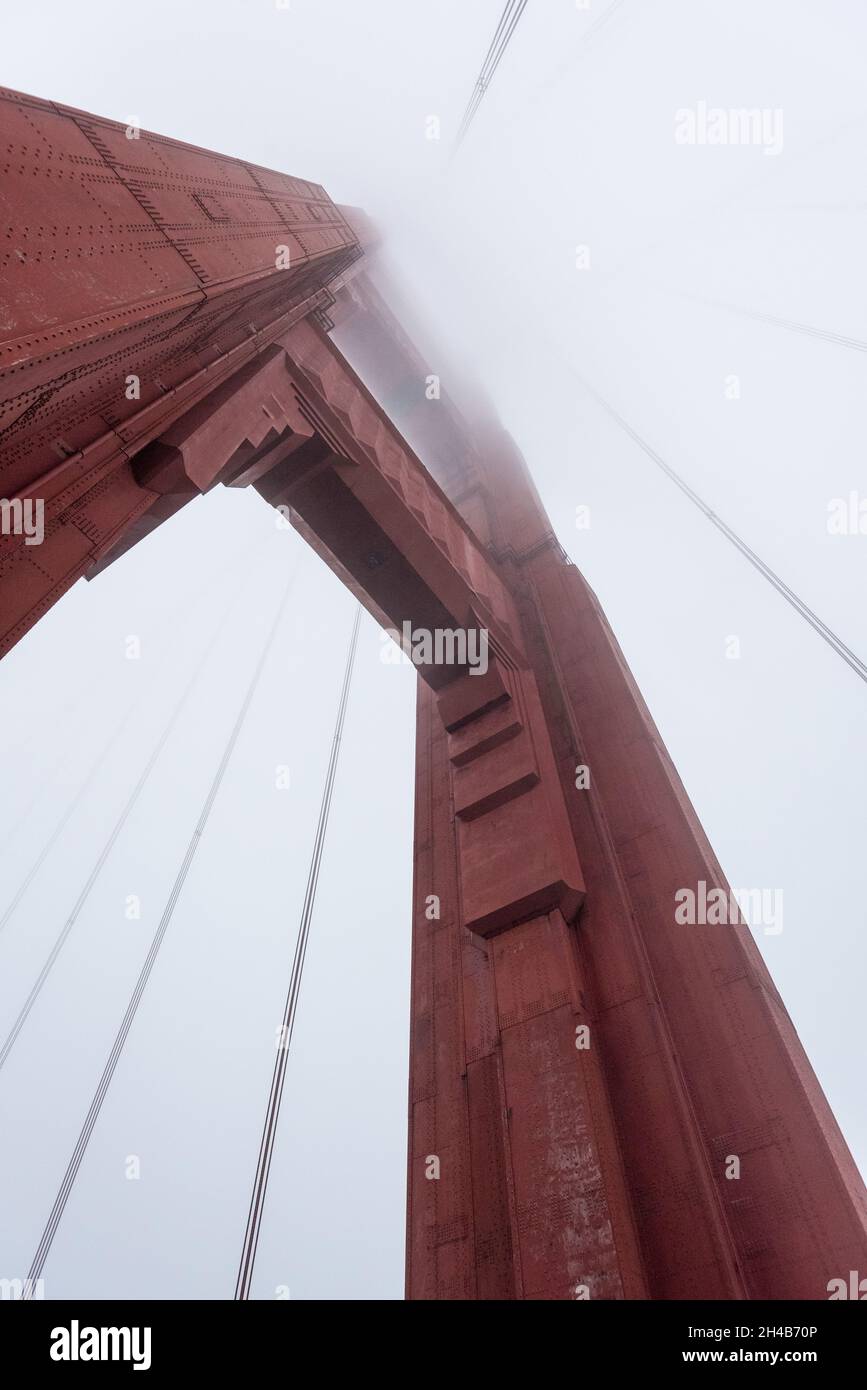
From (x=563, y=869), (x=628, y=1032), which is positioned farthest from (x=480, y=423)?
(x=628, y=1032)

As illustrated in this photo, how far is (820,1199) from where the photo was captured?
5.36 meters

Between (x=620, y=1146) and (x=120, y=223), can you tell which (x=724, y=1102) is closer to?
(x=620, y=1146)

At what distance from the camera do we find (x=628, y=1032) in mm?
6730

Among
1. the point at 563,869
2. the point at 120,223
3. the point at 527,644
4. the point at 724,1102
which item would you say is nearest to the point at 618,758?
the point at 563,869

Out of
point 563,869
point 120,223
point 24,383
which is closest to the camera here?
point 24,383

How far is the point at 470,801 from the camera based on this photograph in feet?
29.7

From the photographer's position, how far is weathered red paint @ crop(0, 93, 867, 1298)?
15.9 feet

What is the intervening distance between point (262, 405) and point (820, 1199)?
8.60 m

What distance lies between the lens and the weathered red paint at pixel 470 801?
4.84m

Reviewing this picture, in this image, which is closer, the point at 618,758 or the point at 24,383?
the point at 24,383
